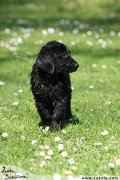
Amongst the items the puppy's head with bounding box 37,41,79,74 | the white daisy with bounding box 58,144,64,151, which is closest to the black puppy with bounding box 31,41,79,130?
the puppy's head with bounding box 37,41,79,74

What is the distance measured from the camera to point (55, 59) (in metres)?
9.19

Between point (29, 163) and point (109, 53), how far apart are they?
1109 centimetres

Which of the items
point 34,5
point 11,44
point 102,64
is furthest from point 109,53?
point 34,5

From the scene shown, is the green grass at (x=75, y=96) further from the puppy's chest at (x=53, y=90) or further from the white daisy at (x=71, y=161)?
the puppy's chest at (x=53, y=90)

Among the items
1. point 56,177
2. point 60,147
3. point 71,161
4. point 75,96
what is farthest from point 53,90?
point 75,96

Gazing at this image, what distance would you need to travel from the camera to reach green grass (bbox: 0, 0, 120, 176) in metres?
7.87

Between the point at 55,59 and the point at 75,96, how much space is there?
3.41 m

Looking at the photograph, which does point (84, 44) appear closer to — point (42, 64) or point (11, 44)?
point (11, 44)

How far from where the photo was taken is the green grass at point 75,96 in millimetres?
7871

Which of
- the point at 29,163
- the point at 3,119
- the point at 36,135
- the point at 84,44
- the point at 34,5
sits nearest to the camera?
the point at 29,163

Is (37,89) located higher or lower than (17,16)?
lower

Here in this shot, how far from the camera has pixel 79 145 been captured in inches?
332

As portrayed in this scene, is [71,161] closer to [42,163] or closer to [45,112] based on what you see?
[42,163]

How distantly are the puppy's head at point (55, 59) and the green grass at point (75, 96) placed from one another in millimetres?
1087
